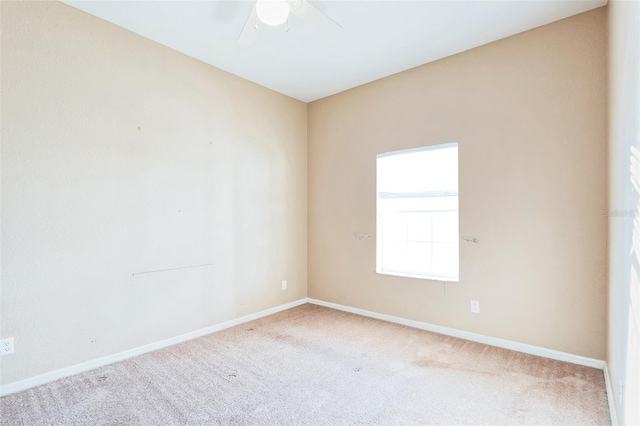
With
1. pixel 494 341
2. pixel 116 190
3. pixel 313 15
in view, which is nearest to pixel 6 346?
pixel 116 190

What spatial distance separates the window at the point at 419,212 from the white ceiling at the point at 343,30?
3.38 ft

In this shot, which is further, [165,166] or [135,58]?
[165,166]

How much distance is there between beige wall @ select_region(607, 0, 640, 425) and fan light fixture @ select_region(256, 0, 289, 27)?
5.60 ft

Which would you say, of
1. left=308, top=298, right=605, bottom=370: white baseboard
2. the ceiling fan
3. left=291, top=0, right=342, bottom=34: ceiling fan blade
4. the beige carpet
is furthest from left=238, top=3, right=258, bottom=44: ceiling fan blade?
left=308, top=298, right=605, bottom=370: white baseboard

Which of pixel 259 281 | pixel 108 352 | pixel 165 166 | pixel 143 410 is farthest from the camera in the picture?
pixel 259 281

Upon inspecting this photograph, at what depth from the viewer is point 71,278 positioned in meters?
2.58

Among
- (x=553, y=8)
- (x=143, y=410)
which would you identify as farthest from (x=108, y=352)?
(x=553, y=8)

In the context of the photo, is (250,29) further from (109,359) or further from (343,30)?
(109,359)

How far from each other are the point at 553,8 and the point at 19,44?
407 centimetres

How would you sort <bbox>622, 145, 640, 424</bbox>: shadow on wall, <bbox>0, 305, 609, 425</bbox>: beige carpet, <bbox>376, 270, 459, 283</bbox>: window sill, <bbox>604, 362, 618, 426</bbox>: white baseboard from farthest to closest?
<bbox>376, 270, 459, 283</bbox>: window sill
<bbox>0, 305, 609, 425</bbox>: beige carpet
<bbox>604, 362, 618, 426</bbox>: white baseboard
<bbox>622, 145, 640, 424</bbox>: shadow on wall

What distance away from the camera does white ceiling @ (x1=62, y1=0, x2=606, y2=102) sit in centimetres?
257

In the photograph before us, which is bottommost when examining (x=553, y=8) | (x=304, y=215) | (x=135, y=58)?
(x=304, y=215)

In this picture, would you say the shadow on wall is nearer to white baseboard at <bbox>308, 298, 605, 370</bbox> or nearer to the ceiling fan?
white baseboard at <bbox>308, 298, 605, 370</bbox>

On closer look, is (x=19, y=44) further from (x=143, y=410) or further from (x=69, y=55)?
(x=143, y=410)
